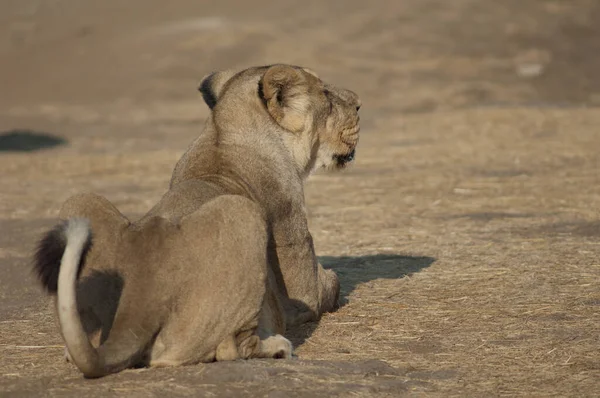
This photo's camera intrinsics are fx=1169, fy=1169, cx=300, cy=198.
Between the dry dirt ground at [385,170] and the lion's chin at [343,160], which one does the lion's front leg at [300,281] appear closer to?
the dry dirt ground at [385,170]

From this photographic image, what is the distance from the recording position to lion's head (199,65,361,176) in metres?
7.30

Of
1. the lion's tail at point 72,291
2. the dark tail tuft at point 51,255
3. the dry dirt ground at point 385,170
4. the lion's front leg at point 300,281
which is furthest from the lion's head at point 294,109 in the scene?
the lion's tail at point 72,291

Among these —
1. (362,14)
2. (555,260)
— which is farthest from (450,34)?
(555,260)

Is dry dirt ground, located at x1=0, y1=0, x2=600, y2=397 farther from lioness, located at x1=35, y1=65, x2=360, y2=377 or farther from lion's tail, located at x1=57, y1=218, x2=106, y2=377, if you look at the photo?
lion's tail, located at x1=57, y1=218, x2=106, y2=377

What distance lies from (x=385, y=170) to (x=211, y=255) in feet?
33.3

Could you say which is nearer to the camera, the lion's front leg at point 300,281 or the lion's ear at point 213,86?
the lion's front leg at point 300,281

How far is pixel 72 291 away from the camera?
527 centimetres

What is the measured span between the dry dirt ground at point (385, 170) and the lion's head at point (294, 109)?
109cm

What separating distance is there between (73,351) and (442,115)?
1681 cm

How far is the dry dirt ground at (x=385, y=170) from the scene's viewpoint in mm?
6395

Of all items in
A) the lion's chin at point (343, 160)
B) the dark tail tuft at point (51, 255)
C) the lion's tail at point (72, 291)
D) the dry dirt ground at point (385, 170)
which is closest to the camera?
the lion's tail at point (72, 291)

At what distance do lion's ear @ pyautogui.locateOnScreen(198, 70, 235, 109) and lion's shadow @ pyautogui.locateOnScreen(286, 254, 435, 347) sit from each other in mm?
1689

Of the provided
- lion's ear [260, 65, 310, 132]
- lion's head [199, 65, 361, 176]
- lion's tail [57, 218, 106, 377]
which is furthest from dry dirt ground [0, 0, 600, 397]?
lion's ear [260, 65, 310, 132]

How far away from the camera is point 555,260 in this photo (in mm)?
9336
